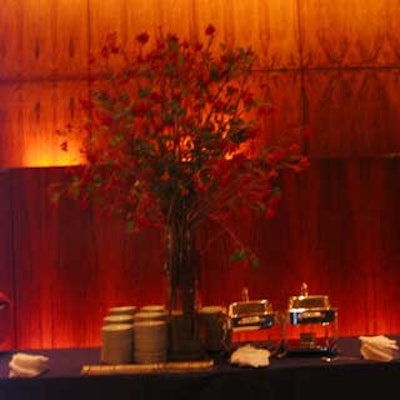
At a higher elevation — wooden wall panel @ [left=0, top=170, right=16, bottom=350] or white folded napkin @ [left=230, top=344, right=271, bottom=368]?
wooden wall panel @ [left=0, top=170, right=16, bottom=350]

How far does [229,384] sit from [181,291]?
0.34 metres

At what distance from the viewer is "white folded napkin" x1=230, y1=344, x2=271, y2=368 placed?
77.7 inches

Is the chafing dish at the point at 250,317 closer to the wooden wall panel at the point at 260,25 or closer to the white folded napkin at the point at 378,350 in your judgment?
the white folded napkin at the point at 378,350

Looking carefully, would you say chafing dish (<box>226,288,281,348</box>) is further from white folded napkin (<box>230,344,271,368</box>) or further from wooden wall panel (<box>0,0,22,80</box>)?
wooden wall panel (<box>0,0,22,80</box>)

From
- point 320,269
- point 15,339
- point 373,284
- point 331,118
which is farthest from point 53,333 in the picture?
point 331,118

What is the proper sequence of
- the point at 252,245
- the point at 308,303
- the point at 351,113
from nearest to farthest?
the point at 308,303
the point at 252,245
the point at 351,113

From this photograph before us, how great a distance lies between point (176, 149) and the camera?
6.60 feet

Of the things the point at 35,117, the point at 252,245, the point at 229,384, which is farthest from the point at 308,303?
the point at 35,117

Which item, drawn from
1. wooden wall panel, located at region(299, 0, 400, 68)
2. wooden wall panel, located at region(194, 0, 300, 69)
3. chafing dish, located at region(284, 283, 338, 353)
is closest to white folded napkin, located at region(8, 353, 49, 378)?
chafing dish, located at region(284, 283, 338, 353)

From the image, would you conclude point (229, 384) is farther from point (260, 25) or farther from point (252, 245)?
point (260, 25)

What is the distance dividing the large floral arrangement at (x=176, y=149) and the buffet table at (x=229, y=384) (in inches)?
13.7

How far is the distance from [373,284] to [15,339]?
2.03 meters

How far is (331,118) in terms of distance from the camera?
376 centimetres

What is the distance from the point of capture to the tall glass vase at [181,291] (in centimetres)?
207
